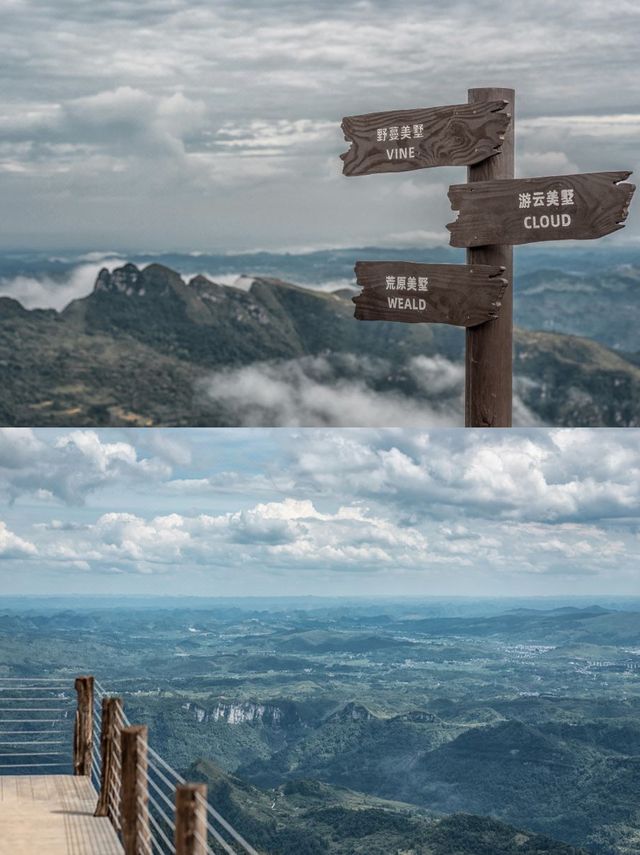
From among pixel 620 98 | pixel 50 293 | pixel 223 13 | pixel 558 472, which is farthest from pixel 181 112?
pixel 558 472

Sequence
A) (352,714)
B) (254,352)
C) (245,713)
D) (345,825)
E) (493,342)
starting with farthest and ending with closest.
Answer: (352,714) → (245,713) → (345,825) → (254,352) → (493,342)

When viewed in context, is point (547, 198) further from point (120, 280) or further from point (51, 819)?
point (120, 280)

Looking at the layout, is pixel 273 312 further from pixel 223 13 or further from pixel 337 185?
pixel 223 13

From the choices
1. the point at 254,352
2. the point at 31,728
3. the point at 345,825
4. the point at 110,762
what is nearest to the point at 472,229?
the point at 110,762

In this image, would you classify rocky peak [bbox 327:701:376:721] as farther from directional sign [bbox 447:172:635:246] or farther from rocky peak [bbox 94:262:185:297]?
directional sign [bbox 447:172:635:246]

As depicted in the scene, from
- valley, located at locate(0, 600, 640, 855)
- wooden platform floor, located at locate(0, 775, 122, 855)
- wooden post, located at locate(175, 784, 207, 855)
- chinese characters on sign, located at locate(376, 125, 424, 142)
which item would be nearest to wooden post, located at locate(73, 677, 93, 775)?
wooden platform floor, located at locate(0, 775, 122, 855)
